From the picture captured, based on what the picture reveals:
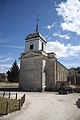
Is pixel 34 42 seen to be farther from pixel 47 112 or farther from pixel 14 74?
pixel 14 74

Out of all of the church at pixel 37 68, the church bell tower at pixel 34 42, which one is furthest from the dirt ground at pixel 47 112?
the church bell tower at pixel 34 42

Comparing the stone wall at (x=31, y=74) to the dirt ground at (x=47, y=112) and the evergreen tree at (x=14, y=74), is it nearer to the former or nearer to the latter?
the dirt ground at (x=47, y=112)

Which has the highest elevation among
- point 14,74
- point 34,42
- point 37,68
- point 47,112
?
point 34,42

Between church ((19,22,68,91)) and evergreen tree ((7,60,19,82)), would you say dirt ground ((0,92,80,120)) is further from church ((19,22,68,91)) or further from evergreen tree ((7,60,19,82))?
evergreen tree ((7,60,19,82))

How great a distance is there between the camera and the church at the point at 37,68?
28.8m

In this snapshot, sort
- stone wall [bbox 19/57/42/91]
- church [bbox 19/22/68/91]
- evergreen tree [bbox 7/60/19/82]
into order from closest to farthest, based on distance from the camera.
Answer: stone wall [bbox 19/57/42/91]
church [bbox 19/22/68/91]
evergreen tree [bbox 7/60/19/82]

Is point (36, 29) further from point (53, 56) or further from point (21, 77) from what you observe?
point (21, 77)

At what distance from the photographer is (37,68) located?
2936cm

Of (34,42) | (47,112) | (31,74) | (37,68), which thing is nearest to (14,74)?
(31,74)

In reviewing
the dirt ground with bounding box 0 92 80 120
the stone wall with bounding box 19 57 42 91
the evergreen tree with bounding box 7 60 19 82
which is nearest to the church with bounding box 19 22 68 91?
the stone wall with bounding box 19 57 42 91

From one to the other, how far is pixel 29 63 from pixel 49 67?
18.4 ft

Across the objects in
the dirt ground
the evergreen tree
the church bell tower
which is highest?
the church bell tower

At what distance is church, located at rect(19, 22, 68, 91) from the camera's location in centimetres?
2879

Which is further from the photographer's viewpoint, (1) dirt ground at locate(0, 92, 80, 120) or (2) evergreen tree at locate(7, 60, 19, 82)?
(2) evergreen tree at locate(7, 60, 19, 82)
